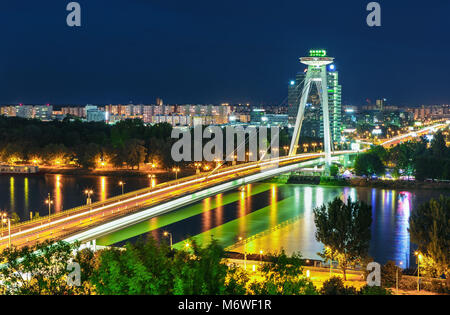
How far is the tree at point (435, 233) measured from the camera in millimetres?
5207

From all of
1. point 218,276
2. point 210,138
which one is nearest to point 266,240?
point 218,276

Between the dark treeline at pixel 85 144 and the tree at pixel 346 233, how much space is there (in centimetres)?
1046

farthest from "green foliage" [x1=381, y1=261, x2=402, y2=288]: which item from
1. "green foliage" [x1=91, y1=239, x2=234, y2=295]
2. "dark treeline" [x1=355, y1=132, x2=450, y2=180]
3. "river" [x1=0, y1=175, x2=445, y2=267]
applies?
"dark treeline" [x1=355, y1=132, x2=450, y2=180]

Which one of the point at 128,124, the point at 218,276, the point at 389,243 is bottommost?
the point at 389,243

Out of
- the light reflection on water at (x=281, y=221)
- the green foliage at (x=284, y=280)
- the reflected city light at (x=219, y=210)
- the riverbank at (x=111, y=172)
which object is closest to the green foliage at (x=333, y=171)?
the light reflection on water at (x=281, y=221)

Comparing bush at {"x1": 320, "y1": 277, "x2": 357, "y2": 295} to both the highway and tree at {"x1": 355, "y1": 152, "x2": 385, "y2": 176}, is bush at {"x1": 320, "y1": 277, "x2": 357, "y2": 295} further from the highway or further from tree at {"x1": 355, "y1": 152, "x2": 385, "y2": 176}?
tree at {"x1": 355, "y1": 152, "x2": 385, "y2": 176}

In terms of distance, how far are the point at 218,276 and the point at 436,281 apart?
274 cm

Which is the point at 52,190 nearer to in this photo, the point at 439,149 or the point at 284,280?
the point at 284,280

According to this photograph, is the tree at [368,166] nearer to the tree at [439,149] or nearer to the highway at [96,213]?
the tree at [439,149]

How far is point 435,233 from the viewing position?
5.29 metres

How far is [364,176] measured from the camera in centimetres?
1434

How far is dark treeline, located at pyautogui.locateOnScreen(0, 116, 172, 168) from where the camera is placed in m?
16.4

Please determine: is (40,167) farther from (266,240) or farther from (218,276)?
(218,276)

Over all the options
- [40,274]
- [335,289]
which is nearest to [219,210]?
Answer: [335,289]
